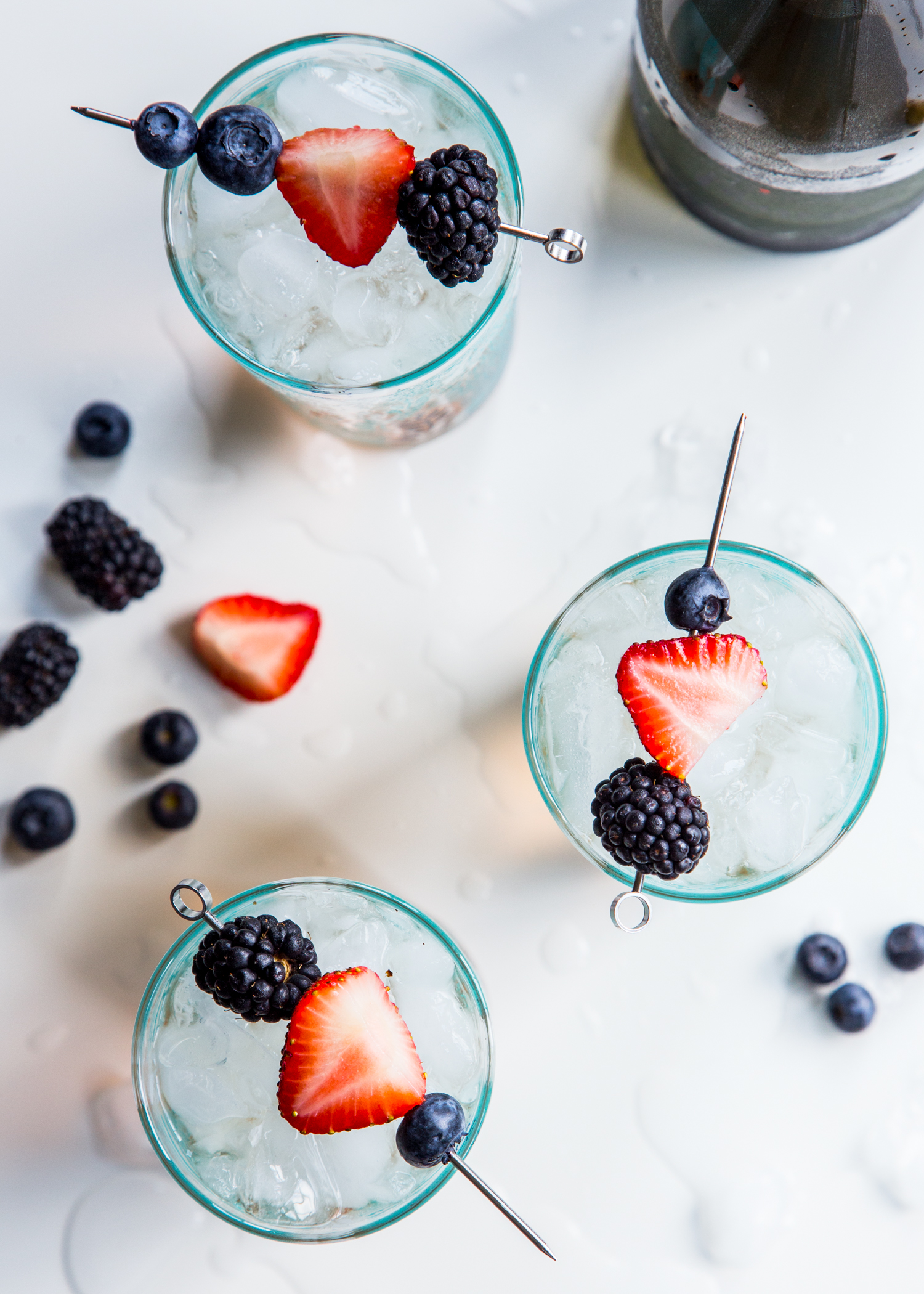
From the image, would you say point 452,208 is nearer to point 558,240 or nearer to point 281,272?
point 558,240

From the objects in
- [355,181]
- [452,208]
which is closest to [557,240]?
[452,208]

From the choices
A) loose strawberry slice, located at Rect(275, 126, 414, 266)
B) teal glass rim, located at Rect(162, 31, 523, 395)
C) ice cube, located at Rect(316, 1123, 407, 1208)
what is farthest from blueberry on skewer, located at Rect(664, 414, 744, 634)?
ice cube, located at Rect(316, 1123, 407, 1208)

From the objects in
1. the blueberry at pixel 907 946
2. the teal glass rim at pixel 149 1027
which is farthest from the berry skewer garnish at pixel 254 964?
the blueberry at pixel 907 946

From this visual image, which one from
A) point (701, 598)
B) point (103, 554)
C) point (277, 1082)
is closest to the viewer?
point (701, 598)

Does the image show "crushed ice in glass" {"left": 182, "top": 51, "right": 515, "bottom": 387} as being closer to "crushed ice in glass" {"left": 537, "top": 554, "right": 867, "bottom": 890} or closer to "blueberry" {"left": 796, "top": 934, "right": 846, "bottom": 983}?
"crushed ice in glass" {"left": 537, "top": 554, "right": 867, "bottom": 890}

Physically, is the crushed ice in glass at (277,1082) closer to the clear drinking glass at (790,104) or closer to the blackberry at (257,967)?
the blackberry at (257,967)

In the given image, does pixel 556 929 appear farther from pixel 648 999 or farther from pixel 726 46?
pixel 726 46

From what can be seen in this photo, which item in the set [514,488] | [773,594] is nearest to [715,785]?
[773,594]
